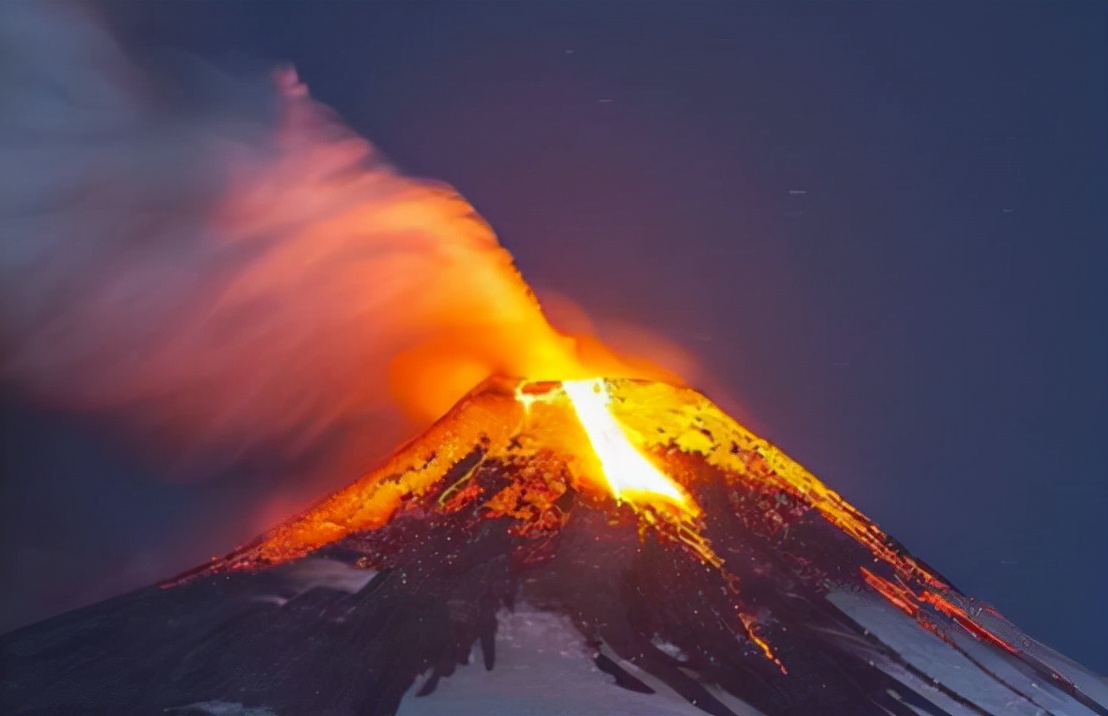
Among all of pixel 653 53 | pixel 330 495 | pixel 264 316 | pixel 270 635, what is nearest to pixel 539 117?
pixel 653 53

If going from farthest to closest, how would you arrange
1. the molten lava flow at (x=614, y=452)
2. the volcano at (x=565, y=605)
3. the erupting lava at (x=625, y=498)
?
the molten lava flow at (x=614, y=452) → the erupting lava at (x=625, y=498) → the volcano at (x=565, y=605)

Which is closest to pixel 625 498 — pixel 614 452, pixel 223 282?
pixel 614 452

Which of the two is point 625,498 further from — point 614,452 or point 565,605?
point 565,605

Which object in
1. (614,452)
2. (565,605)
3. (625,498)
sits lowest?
(565,605)

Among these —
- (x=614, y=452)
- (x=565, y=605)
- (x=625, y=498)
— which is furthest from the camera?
(x=614, y=452)

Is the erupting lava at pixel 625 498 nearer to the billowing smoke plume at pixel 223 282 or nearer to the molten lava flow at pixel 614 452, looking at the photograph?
the molten lava flow at pixel 614 452

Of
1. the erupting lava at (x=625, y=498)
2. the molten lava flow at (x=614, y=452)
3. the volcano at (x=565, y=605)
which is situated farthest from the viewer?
the molten lava flow at (x=614, y=452)

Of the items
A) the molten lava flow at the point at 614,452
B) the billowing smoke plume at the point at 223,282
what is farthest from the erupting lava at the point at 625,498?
the billowing smoke plume at the point at 223,282

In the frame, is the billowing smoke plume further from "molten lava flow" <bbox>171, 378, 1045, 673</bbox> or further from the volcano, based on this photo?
the volcano
